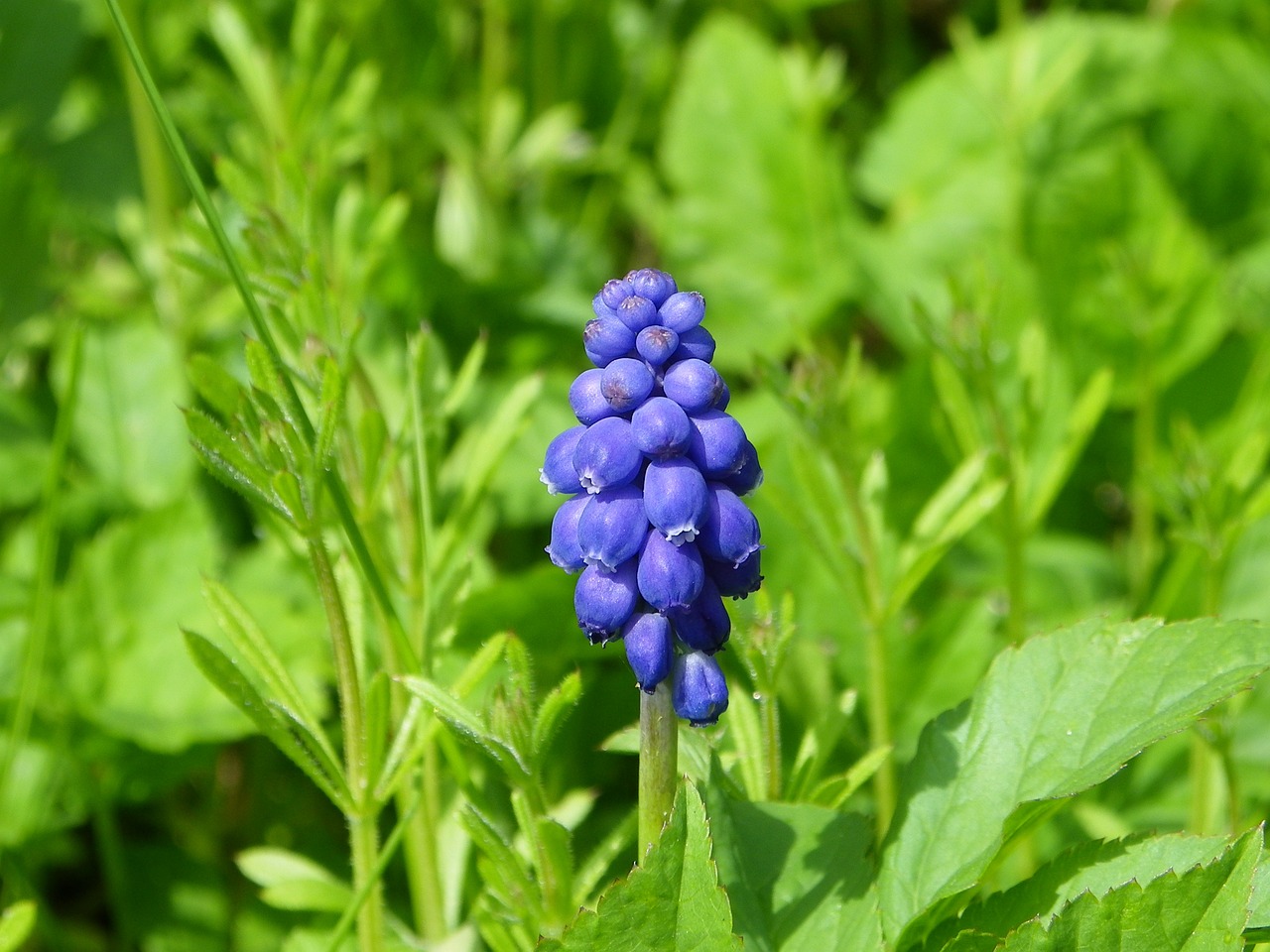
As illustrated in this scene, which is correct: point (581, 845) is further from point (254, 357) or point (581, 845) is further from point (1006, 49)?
point (1006, 49)

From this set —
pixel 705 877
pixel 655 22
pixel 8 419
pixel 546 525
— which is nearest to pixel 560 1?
pixel 655 22

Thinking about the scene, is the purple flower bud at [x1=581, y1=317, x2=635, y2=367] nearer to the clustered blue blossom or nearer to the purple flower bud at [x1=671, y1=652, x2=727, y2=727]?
the clustered blue blossom

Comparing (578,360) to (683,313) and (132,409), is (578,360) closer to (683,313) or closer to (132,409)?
(132,409)

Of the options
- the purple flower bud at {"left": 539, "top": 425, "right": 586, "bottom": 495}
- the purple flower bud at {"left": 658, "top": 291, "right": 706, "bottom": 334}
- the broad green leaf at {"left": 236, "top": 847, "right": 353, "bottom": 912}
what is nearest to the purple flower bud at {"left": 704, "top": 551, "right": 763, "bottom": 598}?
the purple flower bud at {"left": 539, "top": 425, "right": 586, "bottom": 495}

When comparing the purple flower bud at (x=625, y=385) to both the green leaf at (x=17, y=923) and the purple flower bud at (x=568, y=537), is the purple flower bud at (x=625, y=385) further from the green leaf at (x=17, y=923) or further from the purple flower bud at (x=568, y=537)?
the green leaf at (x=17, y=923)

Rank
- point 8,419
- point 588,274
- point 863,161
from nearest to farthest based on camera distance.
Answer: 1. point 8,419
2. point 588,274
3. point 863,161
